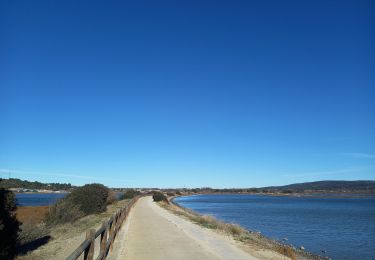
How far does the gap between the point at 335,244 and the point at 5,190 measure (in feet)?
70.1

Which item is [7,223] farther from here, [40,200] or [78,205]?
[40,200]

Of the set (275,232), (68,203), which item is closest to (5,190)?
(68,203)

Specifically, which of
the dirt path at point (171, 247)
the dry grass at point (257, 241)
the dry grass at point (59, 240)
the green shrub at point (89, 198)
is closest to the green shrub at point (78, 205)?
the green shrub at point (89, 198)

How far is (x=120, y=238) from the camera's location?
17469 millimetres

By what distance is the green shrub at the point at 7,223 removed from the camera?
41.2 feet

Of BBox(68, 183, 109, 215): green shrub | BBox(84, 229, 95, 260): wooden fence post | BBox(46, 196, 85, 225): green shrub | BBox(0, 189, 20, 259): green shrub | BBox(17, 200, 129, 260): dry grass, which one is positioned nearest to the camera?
BBox(84, 229, 95, 260): wooden fence post

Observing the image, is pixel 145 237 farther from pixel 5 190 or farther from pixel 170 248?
pixel 5 190

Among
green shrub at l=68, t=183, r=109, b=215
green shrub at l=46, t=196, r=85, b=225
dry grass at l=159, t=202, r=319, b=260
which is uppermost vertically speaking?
green shrub at l=68, t=183, r=109, b=215

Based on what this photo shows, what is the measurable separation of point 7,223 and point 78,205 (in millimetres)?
17449

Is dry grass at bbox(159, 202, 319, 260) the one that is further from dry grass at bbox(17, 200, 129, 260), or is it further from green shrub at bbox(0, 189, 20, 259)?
green shrub at bbox(0, 189, 20, 259)

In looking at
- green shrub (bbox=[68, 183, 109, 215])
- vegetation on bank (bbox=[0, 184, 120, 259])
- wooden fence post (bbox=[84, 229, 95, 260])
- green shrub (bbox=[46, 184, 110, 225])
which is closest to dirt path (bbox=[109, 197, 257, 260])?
vegetation on bank (bbox=[0, 184, 120, 259])

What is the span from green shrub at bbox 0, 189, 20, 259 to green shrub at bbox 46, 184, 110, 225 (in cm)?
1289

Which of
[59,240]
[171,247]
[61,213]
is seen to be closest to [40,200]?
[61,213]

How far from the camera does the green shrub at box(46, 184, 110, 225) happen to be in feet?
87.4
